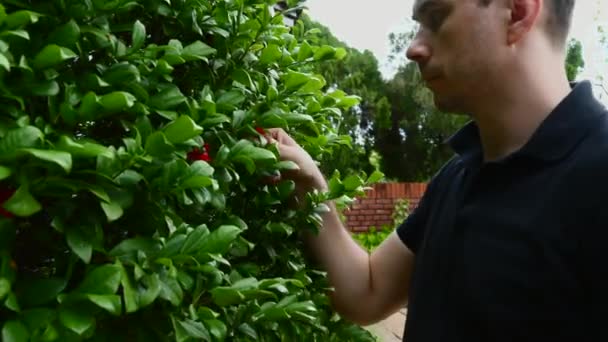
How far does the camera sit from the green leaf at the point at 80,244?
29.0 inches

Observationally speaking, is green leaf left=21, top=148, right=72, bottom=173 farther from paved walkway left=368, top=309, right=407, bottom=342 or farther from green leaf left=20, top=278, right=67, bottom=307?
paved walkway left=368, top=309, right=407, bottom=342

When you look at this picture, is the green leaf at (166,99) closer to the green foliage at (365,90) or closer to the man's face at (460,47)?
the man's face at (460,47)

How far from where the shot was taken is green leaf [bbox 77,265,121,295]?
2.32ft

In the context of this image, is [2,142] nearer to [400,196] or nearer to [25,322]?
[25,322]

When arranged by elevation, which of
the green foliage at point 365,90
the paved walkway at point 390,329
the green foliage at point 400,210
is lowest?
the green foliage at point 400,210

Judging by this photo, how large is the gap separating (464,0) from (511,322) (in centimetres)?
68

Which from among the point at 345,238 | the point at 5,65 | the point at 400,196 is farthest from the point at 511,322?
the point at 400,196

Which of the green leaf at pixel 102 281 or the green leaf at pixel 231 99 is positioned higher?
the green leaf at pixel 231 99

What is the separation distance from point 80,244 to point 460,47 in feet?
2.90

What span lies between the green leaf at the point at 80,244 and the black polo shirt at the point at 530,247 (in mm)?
802

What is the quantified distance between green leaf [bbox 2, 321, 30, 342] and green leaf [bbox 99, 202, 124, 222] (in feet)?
0.51

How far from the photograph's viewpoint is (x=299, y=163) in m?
1.23

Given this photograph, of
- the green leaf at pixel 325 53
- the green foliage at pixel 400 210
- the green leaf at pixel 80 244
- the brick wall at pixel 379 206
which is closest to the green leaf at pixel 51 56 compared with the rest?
the green leaf at pixel 80 244

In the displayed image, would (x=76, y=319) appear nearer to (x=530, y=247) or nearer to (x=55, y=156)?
(x=55, y=156)
